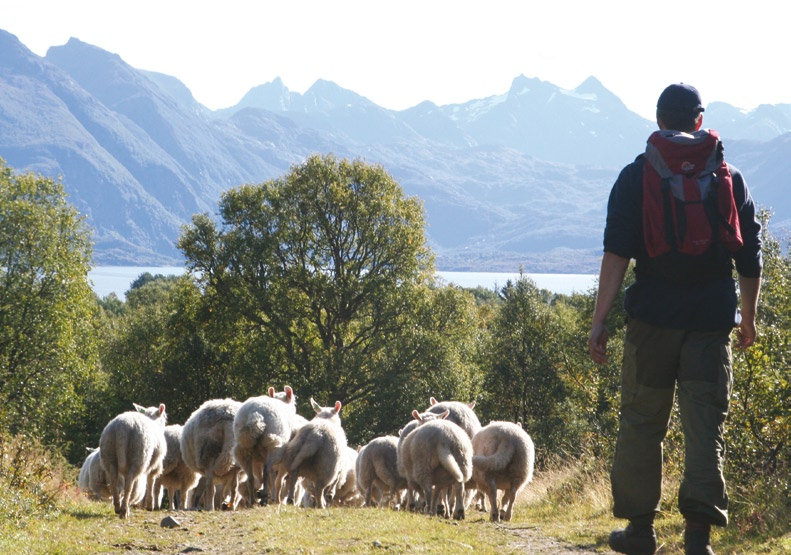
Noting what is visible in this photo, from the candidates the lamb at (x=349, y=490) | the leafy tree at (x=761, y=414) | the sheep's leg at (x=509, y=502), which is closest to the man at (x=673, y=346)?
the leafy tree at (x=761, y=414)

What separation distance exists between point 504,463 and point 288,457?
367 centimetres

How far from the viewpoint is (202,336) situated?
44.8m

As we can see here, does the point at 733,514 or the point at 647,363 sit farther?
the point at 733,514

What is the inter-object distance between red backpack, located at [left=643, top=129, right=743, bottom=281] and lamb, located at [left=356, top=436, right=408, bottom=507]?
11061mm

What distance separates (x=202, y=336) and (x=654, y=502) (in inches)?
1577

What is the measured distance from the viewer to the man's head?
6.68 meters

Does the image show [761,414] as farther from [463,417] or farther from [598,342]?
[463,417]

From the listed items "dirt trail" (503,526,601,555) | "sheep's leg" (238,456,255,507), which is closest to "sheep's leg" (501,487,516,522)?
"dirt trail" (503,526,601,555)

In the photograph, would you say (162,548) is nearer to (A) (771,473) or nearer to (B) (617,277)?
(B) (617,277)

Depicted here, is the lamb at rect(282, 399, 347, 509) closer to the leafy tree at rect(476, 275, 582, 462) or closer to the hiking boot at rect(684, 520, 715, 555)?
the hiking boot at rect(684, 520, 715, 555)

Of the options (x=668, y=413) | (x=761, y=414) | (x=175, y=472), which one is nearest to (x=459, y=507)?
(x=761, y=414)

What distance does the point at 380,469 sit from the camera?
17125 millimetres

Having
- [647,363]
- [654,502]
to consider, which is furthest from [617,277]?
[654,502]

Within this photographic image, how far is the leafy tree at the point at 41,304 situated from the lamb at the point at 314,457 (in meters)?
25.8
